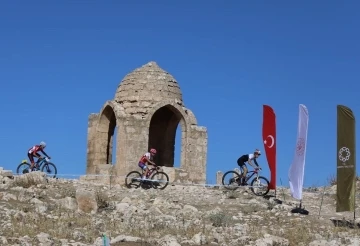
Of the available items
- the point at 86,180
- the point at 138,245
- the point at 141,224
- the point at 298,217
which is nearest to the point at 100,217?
the point at 141,224

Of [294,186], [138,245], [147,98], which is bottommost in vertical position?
[138,245]

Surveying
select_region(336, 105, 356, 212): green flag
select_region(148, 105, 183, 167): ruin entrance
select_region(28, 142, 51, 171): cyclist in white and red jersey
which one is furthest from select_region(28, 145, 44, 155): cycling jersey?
select_region(336, 105, 356, 212): green flag

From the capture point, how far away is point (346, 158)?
1459 cm

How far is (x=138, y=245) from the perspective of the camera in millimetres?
9898

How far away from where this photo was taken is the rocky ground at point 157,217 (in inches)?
417

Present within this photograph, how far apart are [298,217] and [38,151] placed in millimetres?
8785

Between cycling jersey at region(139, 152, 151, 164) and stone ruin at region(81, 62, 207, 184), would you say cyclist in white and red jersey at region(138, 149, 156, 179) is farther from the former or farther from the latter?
stone ruin at region(81, 62, 207, 184)

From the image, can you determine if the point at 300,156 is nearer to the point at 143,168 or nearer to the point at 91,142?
the point at 143,168

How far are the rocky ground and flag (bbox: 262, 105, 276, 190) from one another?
801mm

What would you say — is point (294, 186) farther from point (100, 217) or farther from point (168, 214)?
point (100, 217)

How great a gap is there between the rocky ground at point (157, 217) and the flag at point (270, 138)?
2.63 ft

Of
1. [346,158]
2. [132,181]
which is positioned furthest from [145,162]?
[346,158]

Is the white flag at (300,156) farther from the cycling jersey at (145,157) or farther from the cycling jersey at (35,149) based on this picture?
the cycling jersey at (35,149)

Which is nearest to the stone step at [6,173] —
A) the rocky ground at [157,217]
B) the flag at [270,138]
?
the rocky ground at [157,217]
